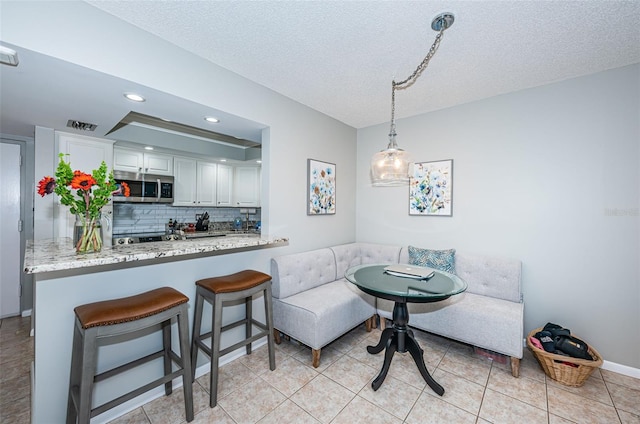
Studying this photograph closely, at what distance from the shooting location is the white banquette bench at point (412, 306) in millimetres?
2291

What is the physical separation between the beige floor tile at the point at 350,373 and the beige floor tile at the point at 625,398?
1736 mm

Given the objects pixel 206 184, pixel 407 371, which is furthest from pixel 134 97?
pixel 407 371

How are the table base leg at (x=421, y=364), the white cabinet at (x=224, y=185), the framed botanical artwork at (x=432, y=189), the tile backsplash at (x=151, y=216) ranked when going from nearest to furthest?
the table base leg at (x=421, y=364), the framed botanical artwork at (x=432, y=189), the tile backsplash at (x=151, y=216), the white cabinet at (x=224, y=185)

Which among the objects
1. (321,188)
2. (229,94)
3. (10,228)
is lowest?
(10,228)

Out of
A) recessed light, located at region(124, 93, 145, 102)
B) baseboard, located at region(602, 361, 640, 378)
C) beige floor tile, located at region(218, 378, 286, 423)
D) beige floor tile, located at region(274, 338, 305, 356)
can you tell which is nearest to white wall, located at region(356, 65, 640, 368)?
baseboard, located at region(602, 361, 640, 378)

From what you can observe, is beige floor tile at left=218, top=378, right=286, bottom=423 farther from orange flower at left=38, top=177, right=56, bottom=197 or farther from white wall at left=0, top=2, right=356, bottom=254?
orange flower at left=38, top=177, right=56, bottom=197

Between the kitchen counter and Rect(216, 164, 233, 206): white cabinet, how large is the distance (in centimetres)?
266

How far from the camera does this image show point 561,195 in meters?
2.49

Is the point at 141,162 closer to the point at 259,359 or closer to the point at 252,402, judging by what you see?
the point at 259,359

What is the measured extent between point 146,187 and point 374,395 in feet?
12.8

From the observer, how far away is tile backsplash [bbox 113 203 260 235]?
13.2ft

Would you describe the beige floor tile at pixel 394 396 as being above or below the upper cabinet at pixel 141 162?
below

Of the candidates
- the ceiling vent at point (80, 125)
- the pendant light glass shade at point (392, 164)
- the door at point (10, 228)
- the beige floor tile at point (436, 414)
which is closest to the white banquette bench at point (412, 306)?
the beige floor tile at point (436, 414)

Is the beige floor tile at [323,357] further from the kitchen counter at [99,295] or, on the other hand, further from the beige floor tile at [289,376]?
the kitchen counter at [99,295]
